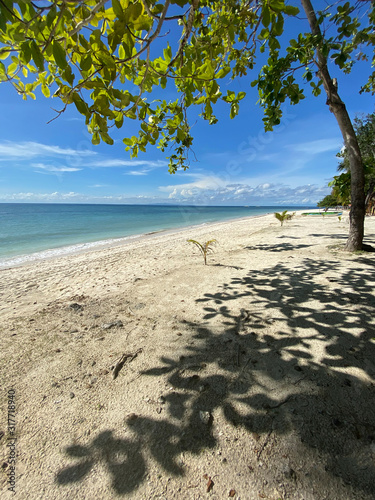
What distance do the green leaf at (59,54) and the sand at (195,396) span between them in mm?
2683

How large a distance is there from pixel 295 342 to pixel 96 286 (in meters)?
4.63

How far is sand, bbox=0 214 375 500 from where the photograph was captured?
1.42 m

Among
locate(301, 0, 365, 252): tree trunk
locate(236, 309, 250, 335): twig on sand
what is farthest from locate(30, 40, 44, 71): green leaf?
locate(301, 0, 365, 252): tree trunk

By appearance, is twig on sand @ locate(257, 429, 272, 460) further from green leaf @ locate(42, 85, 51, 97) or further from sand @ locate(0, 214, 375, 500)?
green leaf @ locate(42, 85, 51, 97)

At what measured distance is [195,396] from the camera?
2021 millimetres

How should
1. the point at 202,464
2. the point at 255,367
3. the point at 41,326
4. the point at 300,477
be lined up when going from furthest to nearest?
the point at 41,326
the point at 255,367
the point at 202,464
the point at 300,477

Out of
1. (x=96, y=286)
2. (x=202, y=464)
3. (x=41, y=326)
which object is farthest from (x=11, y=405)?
(x=96, y=286)

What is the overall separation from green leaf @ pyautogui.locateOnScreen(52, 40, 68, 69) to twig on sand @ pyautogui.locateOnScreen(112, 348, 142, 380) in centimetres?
272

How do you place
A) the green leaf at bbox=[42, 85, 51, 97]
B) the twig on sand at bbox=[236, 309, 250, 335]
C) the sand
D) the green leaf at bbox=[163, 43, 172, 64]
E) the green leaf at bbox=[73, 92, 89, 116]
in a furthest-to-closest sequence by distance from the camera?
1. the twig on sand at bbox=[236, 309, 250, 335]
2. the green leaf at bbox=[42, 85, 51, 97]
3. the green leaf at bbox=[163, 43, 172, 64]
4. the green leaf at bbox=[73, 92, 89, 116]
5. the sand

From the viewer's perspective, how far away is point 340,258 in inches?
246

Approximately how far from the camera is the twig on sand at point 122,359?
2384 mm

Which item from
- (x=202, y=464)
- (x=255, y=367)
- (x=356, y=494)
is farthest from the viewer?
(x=255, y=367)

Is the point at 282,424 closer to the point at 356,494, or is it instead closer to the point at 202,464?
the point at 356,494

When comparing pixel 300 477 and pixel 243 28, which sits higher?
pixel 243 28
